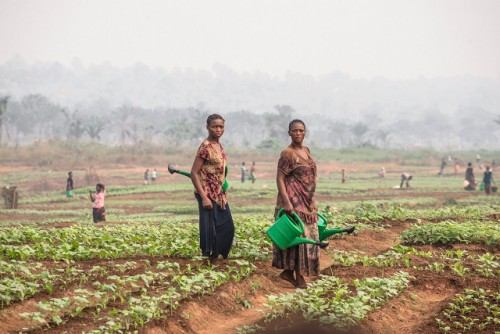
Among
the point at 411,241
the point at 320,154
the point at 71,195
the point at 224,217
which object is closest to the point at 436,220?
the point at 411,241

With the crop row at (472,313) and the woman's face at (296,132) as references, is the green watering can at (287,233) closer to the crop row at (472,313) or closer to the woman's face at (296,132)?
the woman's face at (296,132)

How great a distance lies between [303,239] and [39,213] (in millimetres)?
18621

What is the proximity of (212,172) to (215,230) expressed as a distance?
831 mm

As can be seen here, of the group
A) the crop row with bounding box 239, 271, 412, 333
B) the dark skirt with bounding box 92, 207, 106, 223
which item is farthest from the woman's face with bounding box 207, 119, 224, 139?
the dark skirt with bounding box 92, 207, 106, 223

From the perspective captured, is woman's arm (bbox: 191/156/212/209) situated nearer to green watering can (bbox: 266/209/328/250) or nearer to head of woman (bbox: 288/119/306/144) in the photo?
green watering can (bbox: 266/209/328/250)

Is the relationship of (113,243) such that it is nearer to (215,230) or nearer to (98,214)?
(215,230)

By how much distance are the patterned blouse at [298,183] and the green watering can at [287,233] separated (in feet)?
0.76

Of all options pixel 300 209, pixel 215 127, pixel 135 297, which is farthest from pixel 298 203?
pixel 135 297

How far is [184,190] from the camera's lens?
115 feet

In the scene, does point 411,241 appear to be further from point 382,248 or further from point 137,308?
point 137,308

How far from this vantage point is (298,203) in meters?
8.22

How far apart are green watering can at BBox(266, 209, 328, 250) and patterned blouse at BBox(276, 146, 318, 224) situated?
232mm

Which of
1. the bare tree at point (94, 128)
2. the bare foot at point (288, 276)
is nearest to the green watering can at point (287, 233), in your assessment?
the bare foot at point (288, 276)

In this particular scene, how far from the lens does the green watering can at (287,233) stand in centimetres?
785
